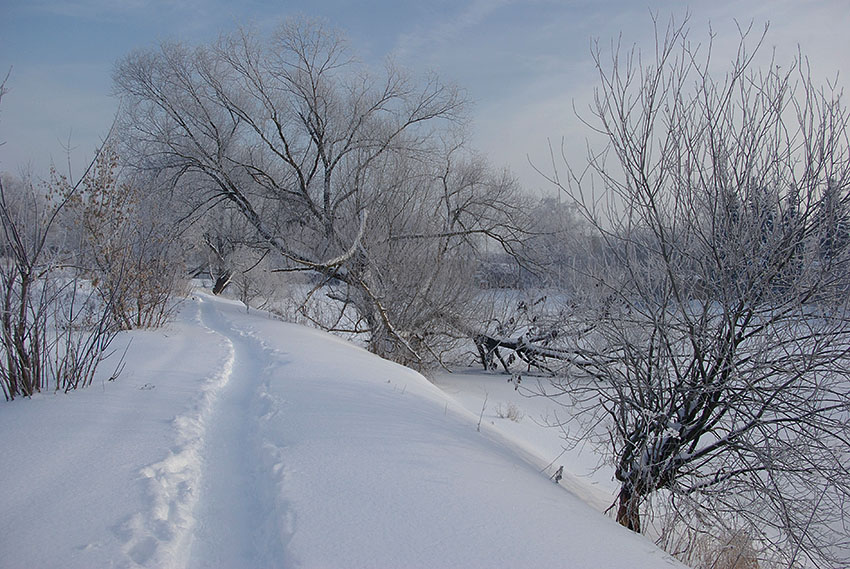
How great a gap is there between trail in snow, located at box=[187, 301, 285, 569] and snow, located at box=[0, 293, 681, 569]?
0.01m

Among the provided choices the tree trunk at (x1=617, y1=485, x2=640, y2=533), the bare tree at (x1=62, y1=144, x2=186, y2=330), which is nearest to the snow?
the tree trunk at (x1=617, y1=485, x2=640, y2=533)

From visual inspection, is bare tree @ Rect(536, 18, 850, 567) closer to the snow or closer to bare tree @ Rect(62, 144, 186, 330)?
the snow

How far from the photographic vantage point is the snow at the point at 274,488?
255cm

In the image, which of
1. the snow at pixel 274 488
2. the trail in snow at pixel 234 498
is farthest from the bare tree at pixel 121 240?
the trail in snow at pixel 234 498

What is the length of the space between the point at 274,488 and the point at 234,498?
252 millimetres

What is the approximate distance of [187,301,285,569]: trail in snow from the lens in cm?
261

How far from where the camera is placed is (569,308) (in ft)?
17.5

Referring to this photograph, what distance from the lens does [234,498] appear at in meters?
3.20

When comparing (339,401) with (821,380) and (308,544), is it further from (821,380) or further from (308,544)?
(821,380)

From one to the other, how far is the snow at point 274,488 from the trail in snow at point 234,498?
0.01 metres

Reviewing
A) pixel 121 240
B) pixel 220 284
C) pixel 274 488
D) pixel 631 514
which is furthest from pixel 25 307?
pixel 220 284

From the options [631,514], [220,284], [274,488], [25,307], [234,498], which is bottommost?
[220,284]

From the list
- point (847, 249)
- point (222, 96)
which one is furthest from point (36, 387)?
point (222, 96)

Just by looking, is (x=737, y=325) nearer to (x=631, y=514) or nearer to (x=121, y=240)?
(x=631, y=514)
